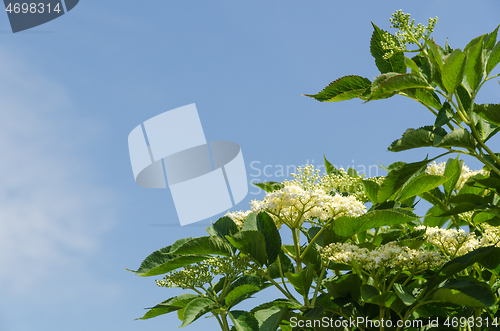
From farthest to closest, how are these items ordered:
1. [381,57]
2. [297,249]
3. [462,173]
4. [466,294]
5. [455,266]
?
[462,173] < [381,57] < [297,249] < [455,266] < [466,294]

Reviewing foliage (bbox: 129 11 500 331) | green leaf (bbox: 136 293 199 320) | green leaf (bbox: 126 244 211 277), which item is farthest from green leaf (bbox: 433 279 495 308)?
green leaf (bbox: 136 293 199 320)

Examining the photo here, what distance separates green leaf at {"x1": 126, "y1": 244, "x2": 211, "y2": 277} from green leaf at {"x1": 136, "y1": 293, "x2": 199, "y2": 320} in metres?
0.26

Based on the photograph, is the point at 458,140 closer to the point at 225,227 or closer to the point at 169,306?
the point at 225,227

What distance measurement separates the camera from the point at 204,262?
292 cm

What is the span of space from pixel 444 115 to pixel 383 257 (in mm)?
870

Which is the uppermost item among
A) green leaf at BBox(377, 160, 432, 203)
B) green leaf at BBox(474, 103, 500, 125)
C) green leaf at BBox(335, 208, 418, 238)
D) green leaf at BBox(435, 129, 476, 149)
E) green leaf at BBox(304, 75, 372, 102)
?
green leaf at BBox(304, 75, 372, 102)

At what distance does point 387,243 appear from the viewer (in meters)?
2.71

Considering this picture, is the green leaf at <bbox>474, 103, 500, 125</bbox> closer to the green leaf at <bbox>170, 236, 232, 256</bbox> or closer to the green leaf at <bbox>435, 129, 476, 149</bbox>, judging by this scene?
the green leaf at <bbox>435, 129, 476, 149</bbox>

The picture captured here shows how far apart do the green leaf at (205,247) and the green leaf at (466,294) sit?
4.04ft

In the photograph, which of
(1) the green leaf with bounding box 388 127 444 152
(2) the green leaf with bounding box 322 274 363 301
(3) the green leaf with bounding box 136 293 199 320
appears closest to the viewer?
(1) the green leaf with bounding box 388 127 444 152

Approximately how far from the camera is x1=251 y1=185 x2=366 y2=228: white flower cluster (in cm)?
258

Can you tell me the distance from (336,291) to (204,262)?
35.6 inches

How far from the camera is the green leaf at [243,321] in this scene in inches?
98.8

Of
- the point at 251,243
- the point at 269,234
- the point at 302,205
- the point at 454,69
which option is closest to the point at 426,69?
the point at 454,69
